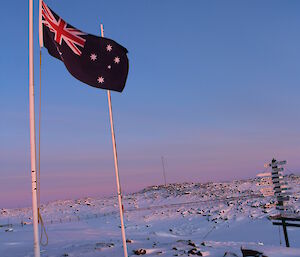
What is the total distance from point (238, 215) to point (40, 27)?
119 ft

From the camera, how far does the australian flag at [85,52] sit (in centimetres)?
959

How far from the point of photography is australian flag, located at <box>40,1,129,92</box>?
9594mm

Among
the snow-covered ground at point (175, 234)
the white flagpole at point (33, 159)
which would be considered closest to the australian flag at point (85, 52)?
the white flagpole at point (33, 159)

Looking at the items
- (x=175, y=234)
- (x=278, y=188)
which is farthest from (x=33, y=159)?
(x=175, y=234)

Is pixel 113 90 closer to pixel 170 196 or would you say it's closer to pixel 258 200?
pixel 258 200

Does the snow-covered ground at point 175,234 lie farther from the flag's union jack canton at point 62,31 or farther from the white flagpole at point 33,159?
the flag's union jack canton at point 62,31

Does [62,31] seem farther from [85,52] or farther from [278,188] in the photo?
[278,188]

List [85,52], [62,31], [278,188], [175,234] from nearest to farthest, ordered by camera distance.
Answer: [62,31] → [85,52] → [278,188] → [175,234]

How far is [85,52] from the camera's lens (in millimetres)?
10766

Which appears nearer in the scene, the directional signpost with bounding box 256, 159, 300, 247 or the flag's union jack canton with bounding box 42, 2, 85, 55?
the flag's union jack canton with bounding box 42, 2, 85, 55

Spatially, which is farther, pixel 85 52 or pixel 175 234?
pixel 175 234

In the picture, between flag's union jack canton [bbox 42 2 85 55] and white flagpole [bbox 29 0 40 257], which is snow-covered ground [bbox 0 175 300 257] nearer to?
white flagpole [bbox 29 0 40 257]

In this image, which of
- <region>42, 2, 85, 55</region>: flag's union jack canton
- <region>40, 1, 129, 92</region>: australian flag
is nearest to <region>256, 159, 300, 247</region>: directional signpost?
<region>40, 1, 129, 92</region>: australian flag

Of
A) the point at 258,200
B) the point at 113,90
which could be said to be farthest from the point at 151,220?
the point at 113,90
